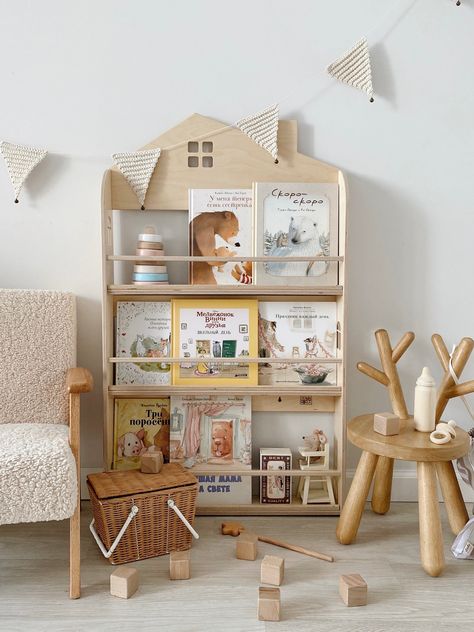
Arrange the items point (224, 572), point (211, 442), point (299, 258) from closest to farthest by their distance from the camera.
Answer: point (224, 572), point (299, 258), point (211, 442)

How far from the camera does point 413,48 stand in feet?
7.41

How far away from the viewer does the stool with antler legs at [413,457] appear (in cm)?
181

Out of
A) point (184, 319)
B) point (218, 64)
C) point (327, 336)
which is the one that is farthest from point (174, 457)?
point (218, 64)

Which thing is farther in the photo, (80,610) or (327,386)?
(327,386)

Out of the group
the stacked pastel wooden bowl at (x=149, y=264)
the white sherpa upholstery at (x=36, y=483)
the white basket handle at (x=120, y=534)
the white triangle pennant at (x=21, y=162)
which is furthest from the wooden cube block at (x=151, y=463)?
the white triangle pennant at (x=21, y=162)

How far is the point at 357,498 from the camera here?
1.96m

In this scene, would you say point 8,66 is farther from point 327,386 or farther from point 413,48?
point 327,386

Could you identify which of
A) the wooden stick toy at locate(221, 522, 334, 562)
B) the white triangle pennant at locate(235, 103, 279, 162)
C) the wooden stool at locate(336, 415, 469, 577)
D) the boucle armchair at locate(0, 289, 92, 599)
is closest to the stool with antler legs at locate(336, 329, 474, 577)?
the wooden stool at locate(336, 415, 469, 577)

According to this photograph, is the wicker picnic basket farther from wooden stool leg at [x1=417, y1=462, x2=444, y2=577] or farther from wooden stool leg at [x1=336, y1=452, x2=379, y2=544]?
wooden stool leg at [x1=417, y1=462, x2=444, y2=577]

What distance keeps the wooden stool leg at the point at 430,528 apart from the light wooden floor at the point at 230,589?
44 millimetres

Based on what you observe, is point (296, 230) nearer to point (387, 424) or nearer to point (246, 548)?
point (387, 424)

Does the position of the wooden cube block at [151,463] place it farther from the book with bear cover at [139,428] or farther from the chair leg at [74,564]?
the chair leg at [74,564]

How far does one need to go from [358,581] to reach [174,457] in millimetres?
821

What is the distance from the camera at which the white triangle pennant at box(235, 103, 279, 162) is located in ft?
→ 7.27
